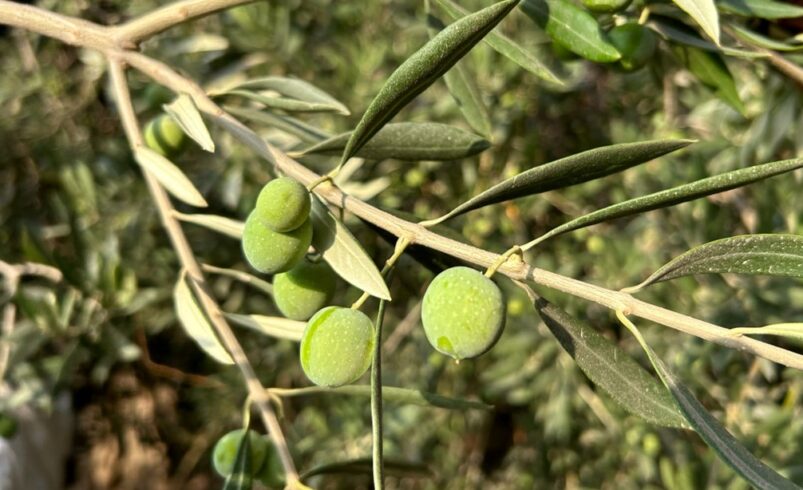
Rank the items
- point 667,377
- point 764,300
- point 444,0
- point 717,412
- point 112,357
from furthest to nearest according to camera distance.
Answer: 1. point 112,357
2. point 717,412
3. point 764,300
4. point 444,0
5. point 667,377

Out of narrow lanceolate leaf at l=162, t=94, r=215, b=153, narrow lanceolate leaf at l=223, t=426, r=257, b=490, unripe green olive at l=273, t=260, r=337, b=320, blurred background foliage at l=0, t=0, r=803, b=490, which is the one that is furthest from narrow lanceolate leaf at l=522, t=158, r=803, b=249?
blurred background foliage at l=0, t=0, r=803, b=490

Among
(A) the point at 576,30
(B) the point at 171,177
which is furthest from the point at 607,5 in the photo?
(B) the point at 171,177

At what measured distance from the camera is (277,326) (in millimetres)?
1080

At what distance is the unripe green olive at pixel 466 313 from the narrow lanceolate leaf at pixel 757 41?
57 cm

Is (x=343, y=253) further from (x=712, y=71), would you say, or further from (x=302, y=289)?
(x=712, y=71)

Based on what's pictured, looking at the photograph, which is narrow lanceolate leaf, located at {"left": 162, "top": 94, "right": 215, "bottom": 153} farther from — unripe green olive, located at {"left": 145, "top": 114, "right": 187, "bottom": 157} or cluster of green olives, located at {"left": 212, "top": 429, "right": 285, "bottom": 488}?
cluster of green olives, located at {"left": 212, "top": 429, "right": 285, "bottom": 488}

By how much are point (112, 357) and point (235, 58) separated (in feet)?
3.81

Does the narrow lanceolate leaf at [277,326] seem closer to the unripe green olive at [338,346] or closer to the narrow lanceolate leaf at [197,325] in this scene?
the narrow lanceolate leaf at [197,325]

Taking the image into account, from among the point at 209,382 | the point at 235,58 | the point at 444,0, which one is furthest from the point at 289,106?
the point at 209,382

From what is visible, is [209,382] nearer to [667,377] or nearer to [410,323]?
[410,323]

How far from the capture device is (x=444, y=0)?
37.3 inches

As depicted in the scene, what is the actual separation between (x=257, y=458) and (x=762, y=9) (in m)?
0.91

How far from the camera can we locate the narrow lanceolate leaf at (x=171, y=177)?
Result: 94 cm

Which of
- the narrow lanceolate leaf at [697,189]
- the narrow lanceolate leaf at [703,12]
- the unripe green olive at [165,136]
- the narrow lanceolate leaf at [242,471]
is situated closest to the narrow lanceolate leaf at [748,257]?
the narrow lanceolate leaf at [697,189]
